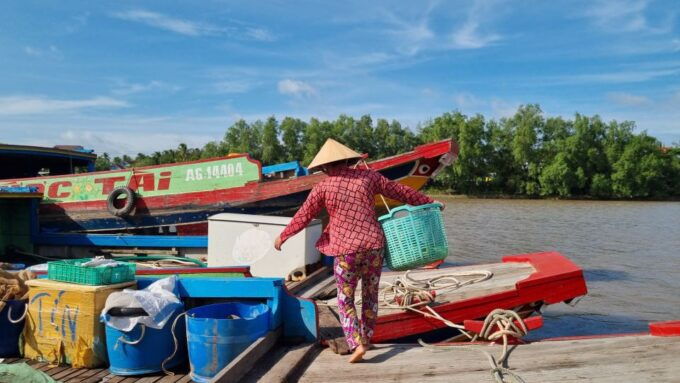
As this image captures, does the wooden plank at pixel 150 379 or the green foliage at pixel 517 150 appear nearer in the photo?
the wooden plank at pixel 150 379

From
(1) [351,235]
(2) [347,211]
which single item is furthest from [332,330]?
(2) [347,211]

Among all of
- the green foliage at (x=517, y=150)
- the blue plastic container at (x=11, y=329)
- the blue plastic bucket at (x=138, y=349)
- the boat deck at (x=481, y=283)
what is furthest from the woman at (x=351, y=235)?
the green foliage at (x=517, y=150)

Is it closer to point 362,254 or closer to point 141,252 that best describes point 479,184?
point 141,252

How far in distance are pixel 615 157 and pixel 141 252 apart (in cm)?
5432

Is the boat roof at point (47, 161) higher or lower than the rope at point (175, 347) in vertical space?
higher

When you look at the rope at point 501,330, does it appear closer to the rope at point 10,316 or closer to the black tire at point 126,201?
the rope at point 10,316

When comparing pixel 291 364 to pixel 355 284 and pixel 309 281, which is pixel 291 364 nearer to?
pixel 355 284

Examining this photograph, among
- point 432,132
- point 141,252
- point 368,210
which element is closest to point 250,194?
point 141,252

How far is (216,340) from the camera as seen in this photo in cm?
362

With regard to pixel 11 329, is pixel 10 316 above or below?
above

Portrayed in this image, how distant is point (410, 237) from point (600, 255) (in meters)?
13.3

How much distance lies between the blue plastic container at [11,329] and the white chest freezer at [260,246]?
7.50 feet

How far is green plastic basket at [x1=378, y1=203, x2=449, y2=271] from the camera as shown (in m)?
4.16

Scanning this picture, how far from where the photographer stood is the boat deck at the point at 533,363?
9.99 ft
